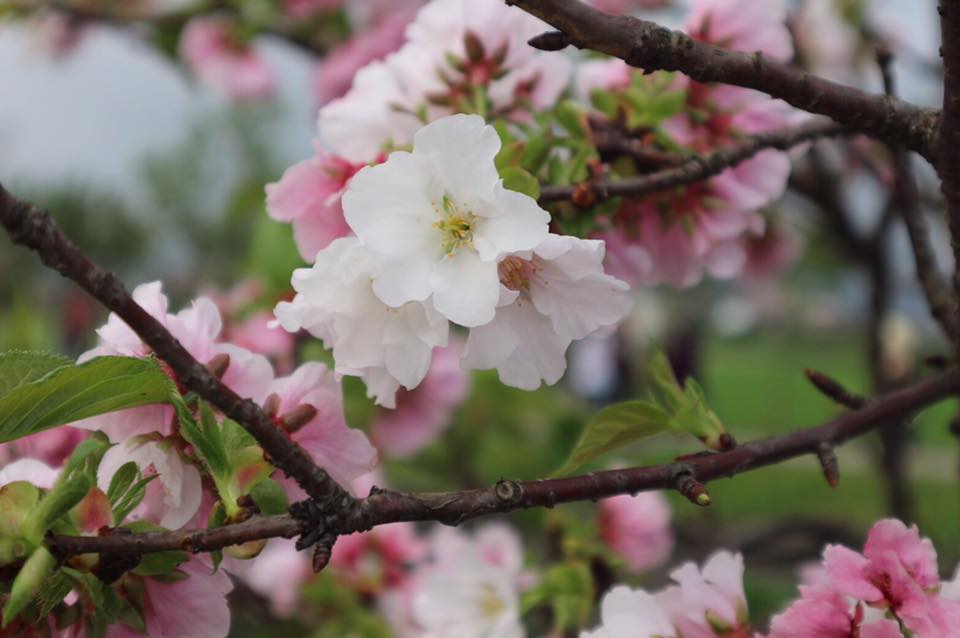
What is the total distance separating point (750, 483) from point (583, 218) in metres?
3.70

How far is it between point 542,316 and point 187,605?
19 centimetres

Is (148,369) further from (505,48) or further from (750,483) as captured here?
(750,483)

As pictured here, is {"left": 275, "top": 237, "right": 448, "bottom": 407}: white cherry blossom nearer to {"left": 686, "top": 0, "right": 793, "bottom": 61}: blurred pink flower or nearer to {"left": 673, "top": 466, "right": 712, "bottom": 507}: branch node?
{"left": 673, "top": 466, "right": 712, "bottom": 507}: branch node

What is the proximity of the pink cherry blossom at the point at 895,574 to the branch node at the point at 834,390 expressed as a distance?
0.40ft

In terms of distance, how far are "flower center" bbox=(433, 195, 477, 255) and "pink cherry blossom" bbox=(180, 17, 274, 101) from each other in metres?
1.37

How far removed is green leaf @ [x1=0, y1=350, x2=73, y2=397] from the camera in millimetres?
401

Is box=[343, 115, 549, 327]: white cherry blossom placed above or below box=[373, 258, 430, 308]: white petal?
above

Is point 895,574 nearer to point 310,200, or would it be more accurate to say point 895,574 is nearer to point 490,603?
point 310,200

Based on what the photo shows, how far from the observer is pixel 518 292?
0.40 m

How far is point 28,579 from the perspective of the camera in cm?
33

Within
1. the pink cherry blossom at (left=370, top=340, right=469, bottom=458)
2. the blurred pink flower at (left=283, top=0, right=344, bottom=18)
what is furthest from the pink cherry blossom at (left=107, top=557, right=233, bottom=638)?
the blurred pink flower at (left=283, top=0, right=344, bottom=18)

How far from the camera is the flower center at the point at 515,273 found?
0.42 m

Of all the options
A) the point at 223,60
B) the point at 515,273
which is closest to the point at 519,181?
the point at 515,273

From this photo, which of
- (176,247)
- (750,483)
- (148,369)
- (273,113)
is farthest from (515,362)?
(176,247)
